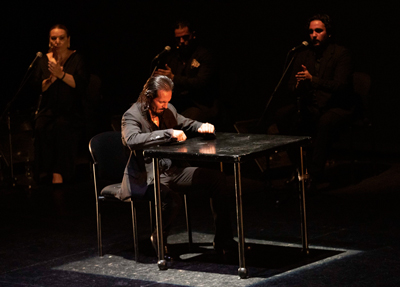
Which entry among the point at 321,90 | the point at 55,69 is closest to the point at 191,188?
the point at 321,90

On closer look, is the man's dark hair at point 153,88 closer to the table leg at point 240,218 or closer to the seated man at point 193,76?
the table leg at point 240,218

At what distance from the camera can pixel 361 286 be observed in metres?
3.69

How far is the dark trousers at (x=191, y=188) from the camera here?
4277mm

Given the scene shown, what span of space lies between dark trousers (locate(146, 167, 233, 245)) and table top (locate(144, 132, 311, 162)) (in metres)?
0.18

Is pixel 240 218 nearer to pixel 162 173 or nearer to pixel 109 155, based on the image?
pixel 162 173

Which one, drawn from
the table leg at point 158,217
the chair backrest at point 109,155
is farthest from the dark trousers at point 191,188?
the chair backrest at point 109,155

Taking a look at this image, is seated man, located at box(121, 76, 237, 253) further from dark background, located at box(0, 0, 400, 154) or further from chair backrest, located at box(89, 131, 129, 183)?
dark background, located at box(0, 0, 400, 154)

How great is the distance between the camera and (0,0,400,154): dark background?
7.00 meters

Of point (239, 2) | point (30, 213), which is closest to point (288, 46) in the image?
point (239, 2)

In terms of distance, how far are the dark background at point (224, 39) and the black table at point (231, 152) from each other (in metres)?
2.37

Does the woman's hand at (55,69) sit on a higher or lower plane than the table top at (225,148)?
higher

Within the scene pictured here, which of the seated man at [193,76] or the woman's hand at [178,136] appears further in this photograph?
the seated man at [193,76]

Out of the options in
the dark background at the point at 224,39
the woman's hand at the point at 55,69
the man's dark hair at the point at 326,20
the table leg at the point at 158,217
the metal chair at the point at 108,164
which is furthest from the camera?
the dark background at the point at 224,39

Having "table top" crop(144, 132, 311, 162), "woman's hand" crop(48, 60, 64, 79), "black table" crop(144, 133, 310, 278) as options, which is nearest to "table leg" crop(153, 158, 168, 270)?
"black table" crop(144, 133, 310, 278)
